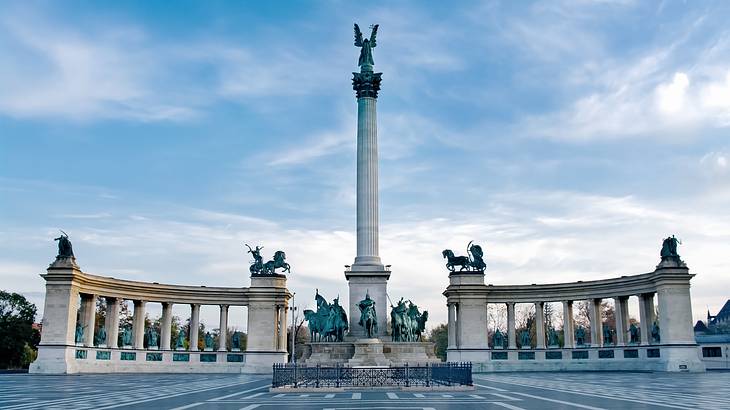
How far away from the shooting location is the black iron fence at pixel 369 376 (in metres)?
32.2

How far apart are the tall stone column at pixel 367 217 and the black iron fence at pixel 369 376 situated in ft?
59.5

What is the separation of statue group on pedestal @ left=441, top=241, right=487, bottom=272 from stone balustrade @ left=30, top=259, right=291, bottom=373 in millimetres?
18650

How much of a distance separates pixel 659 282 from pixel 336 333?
30999mm

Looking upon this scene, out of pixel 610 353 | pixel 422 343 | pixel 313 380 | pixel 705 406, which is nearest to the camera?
pixel 705 406

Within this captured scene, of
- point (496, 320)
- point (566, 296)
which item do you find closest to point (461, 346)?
point (566, 296)

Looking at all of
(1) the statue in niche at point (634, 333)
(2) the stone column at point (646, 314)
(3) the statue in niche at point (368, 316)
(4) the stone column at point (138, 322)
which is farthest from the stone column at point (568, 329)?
(4) the stone column at point (138, 322)

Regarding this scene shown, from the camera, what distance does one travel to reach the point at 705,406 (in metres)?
21.8

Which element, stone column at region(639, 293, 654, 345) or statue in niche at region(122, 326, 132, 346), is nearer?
stone column at region(639, 293, 654, 345)

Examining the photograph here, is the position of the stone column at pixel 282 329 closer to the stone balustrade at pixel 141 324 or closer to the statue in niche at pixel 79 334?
the stone balustrade at pixel 141 324

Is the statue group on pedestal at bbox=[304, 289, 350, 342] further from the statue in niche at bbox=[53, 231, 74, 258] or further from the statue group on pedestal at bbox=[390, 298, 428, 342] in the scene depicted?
the statue in niche at bbox=[53, 231, 74, 258]

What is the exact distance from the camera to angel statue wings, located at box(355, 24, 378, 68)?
60656 mm

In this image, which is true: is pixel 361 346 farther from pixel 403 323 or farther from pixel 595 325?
pixel 595 325

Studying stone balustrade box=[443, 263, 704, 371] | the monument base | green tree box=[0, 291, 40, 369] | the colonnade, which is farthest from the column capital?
green tree box=[0, 291, 40, 369]

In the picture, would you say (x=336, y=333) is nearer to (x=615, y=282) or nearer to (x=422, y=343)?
(x=422, y=343)
